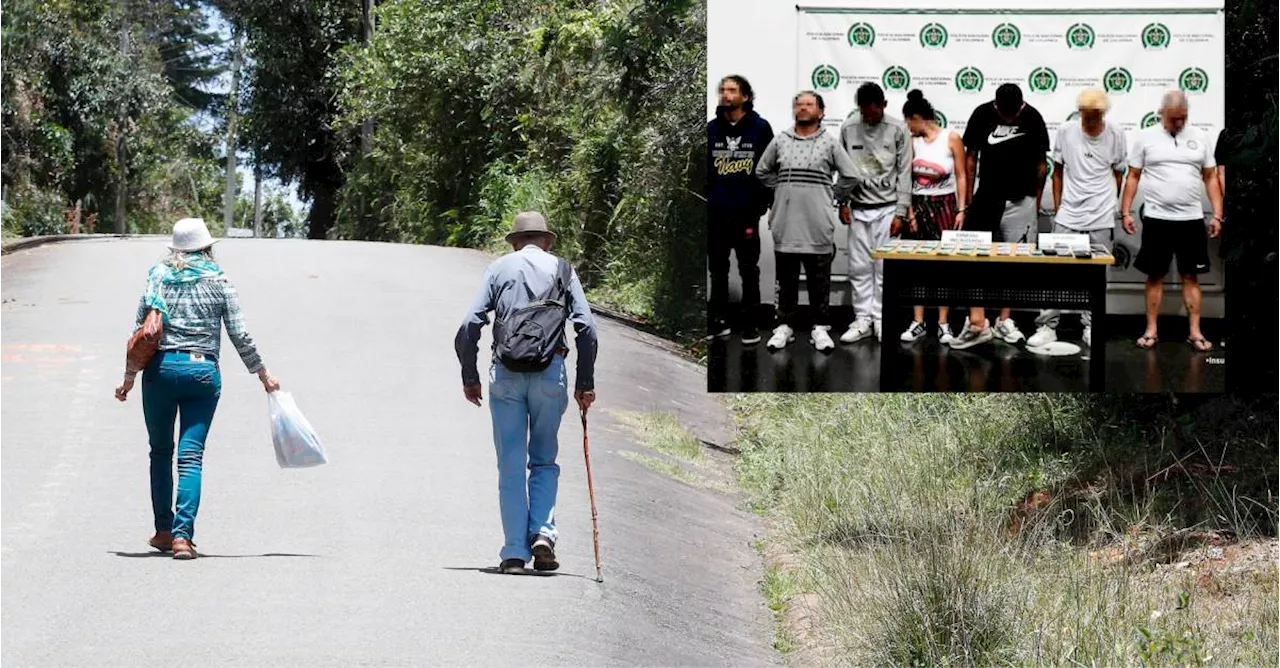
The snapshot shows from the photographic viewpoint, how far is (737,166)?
995cm

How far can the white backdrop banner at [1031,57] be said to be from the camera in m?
9.33

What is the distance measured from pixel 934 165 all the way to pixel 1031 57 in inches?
28.9

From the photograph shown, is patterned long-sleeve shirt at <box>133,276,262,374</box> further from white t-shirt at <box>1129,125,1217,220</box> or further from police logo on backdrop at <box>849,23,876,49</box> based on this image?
white t-shirt at <box>1129,125,1217,220</box>

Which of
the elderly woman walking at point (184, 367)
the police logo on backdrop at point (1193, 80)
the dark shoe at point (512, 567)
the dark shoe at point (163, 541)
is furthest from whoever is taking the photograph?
the police logo on backdrop at point (1193, 80)

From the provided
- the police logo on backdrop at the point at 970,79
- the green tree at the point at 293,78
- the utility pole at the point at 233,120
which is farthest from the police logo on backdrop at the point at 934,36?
the utility pole at the point at 233,120

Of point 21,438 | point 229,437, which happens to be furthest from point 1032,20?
point 21,438

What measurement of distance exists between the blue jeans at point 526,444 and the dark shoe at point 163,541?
1657 millimetres

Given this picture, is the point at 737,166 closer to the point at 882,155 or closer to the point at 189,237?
the point at 882,155

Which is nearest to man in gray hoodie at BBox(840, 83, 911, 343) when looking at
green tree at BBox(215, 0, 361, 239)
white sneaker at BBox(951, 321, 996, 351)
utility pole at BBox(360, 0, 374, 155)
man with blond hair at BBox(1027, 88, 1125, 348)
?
white sneaker at BBox(951, 321, 996, 351)

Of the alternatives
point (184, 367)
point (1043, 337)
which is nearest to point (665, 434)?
point (1043, 337)

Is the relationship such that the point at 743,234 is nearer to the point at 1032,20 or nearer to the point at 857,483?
the point at 1032,20

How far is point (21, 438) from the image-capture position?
12648 millimetres

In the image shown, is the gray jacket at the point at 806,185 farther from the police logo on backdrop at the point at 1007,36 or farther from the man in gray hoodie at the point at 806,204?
the police logo on backdrop at the point at 1007,36

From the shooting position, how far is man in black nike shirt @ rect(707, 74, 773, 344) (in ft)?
31.9
